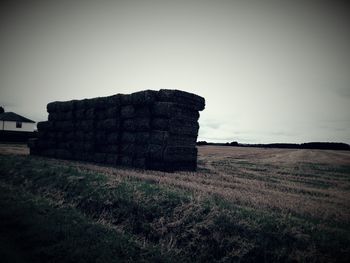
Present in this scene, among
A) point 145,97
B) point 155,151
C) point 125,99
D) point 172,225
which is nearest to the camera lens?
point 172,225

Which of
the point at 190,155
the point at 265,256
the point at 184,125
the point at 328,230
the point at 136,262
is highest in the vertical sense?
the point at 184,125

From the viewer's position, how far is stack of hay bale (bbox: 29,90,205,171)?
11469 mm

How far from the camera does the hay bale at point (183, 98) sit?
1158cm

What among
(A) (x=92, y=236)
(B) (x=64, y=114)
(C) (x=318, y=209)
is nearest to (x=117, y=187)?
(A) (x=92, y=236)

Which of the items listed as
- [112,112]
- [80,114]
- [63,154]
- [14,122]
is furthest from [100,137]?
[14,122]

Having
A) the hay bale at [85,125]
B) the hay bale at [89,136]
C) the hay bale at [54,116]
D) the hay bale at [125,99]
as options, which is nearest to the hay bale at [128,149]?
the hay bale at [125,99]

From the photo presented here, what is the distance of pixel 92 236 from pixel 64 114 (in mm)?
13440

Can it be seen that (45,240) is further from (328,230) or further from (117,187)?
(328,230)

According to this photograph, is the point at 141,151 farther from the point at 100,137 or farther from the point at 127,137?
the point at 100,137

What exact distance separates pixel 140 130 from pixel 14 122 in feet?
217

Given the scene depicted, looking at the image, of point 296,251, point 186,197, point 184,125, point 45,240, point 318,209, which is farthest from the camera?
point 184,125

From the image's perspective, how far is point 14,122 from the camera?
2574 inches

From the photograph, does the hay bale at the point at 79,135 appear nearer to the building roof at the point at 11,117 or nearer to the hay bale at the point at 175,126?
the hay bale at the point at 175,126

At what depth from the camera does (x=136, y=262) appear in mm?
4285
